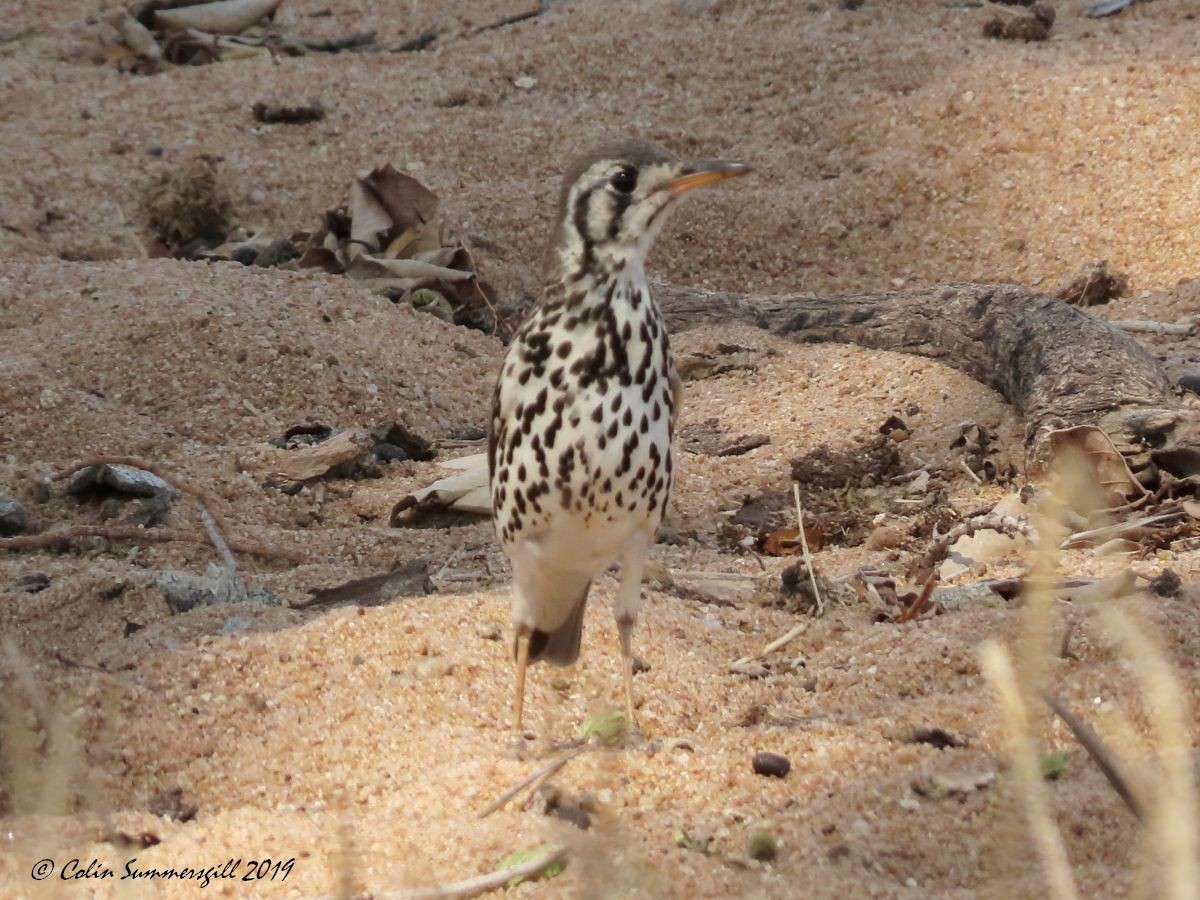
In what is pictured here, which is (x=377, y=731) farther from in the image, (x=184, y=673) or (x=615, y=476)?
(x=615, y=476)

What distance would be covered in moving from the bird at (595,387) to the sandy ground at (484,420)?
1.46 ft

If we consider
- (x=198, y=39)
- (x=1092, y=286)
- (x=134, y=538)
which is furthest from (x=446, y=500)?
(x=198, y=39)

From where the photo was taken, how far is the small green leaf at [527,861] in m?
2.83

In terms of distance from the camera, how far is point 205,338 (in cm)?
607

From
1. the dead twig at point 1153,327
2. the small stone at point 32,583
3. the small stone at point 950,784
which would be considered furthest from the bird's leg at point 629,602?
the dead twig at point 1153,327

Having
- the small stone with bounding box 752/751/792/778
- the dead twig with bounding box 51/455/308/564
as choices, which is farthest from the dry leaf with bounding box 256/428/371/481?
the small stone with bounding box 752/751/792/778

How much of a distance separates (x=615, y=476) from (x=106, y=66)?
7.26 meters

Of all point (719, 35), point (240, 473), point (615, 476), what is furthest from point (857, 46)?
point (615, 476)

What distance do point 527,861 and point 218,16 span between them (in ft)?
26.8

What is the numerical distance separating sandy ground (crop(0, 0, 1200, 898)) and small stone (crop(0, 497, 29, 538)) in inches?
3.0

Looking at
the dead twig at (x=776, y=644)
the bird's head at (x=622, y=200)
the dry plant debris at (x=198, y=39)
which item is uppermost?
the bird's head at (x=622, y=200)

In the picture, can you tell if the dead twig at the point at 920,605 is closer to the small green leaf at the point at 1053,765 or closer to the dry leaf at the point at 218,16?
the small green leaf at the point at 1053,765

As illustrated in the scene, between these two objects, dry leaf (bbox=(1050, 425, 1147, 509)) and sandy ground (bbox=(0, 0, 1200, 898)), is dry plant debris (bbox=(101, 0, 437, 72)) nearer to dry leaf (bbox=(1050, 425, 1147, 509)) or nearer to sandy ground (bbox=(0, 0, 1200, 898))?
sandy ground (bbox=(0, 0, 1200, 898))

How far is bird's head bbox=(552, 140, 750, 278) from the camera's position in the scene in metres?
3.49
